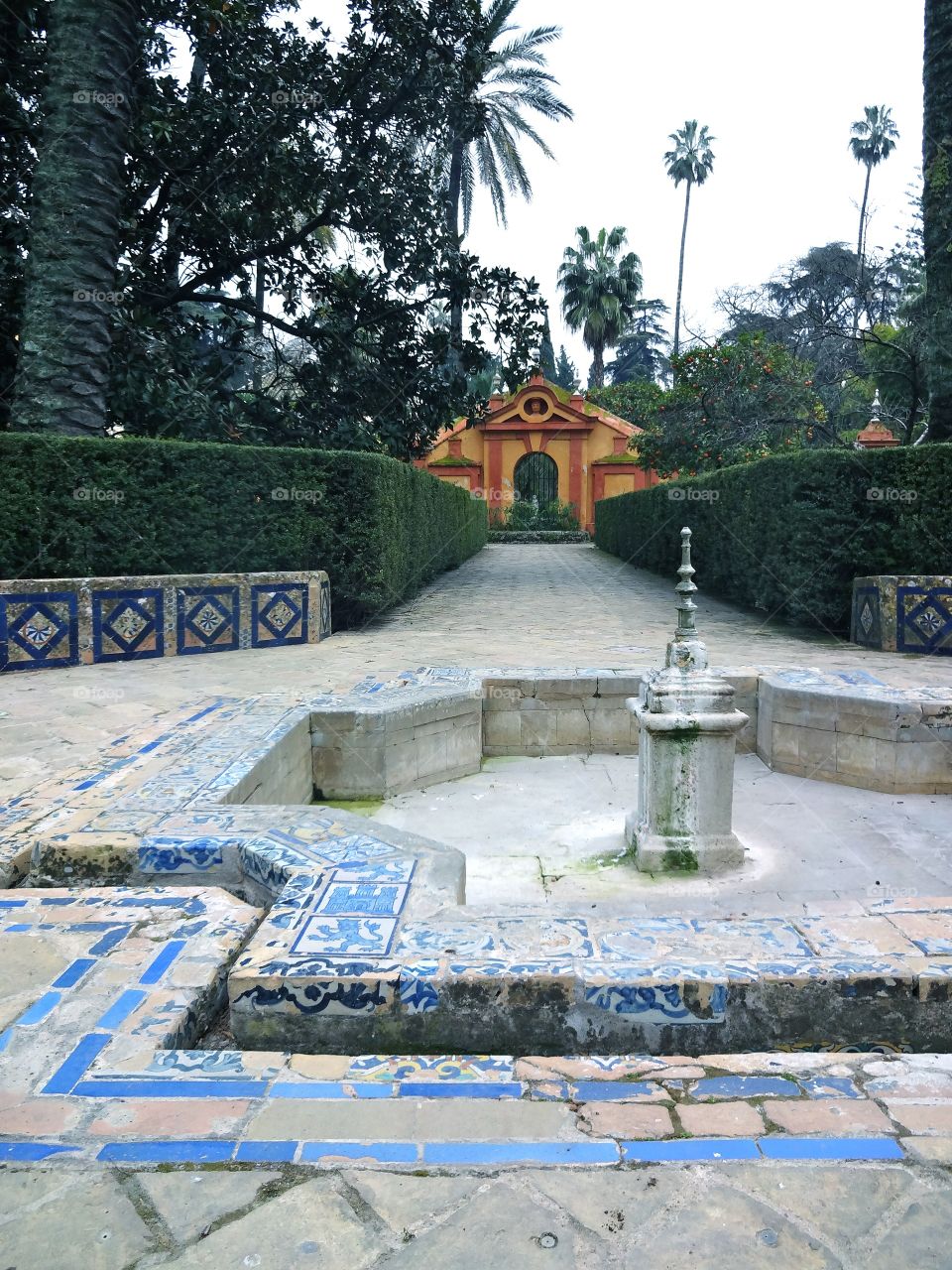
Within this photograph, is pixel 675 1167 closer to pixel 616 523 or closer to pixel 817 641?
pixel 817 641

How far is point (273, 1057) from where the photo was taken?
83.0 inches

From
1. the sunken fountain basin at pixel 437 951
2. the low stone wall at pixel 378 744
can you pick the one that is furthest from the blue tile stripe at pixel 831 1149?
the low stone wall at pixel 378 744

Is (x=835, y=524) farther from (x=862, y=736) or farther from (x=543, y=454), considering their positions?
(x=543, y=454)

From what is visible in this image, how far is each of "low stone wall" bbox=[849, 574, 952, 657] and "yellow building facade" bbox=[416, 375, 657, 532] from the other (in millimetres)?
25977

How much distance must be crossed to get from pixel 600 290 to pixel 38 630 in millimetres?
40936

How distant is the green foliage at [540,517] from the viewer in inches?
1336

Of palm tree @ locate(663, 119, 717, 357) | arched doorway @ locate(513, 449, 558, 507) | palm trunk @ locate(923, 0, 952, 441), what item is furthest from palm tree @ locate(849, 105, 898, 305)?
palm trunk @ locate(923, 0, 952, 441)

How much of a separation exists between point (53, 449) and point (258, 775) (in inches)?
194

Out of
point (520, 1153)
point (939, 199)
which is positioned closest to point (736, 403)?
point (939, 199)

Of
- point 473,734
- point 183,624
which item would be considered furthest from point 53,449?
point 473,734

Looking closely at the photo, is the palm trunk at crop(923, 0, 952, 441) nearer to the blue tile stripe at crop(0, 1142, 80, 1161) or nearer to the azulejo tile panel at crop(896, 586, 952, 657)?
the azulejo tile panel at crop(896, 586, 952, 657)

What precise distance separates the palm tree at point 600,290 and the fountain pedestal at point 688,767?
40.9 m

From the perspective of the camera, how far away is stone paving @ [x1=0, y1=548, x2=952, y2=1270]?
1555mm

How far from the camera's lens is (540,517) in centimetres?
3394
